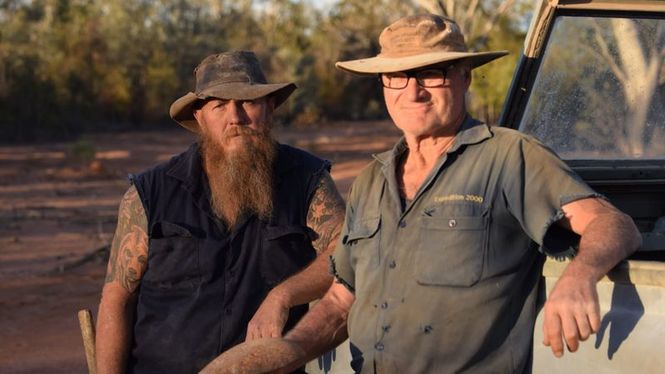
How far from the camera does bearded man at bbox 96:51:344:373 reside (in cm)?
397

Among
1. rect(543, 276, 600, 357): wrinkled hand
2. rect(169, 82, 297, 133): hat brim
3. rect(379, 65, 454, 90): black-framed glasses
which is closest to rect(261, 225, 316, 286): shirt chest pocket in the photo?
rect(169, 82, 297, 133): hat brim

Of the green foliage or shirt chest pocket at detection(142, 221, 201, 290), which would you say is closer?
shirt chest pocket at detection(142, 221, 201, 290)

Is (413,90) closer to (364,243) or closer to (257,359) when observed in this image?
(364,243)

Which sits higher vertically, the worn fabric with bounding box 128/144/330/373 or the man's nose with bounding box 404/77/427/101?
the man's nose with bounding box 404/77/427/101

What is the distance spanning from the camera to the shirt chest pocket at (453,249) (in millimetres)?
2898

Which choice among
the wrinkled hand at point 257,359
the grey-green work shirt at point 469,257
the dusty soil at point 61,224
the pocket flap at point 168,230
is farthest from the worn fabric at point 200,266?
the dusty soil at point 61,224

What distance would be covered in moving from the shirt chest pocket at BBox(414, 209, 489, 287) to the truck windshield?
1.99 meters

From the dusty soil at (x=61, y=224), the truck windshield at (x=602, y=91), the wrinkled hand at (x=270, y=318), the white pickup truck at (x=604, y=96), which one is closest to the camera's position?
the wrinkled hand at (x=270, y=318)

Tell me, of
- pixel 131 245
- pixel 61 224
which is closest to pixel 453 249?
pixel 131 245

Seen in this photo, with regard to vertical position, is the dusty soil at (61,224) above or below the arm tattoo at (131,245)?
below

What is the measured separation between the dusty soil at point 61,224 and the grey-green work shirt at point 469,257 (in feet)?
15.6

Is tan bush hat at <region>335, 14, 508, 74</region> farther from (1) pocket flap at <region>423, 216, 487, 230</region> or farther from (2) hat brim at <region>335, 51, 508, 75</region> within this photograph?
(1) pocket flap at <region>423, 216, 487, 230</region>

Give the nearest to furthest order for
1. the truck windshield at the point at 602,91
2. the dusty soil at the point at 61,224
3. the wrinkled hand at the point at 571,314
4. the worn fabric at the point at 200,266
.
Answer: the wrinkled hand at the point at 571,314, the worn fabric at the point at 200,266, the truck windshield at the point at 602,91, the dusty soil at the point at 61,224

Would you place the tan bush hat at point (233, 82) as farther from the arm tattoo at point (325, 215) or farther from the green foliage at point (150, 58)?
the green foliage at point (150, 58)
